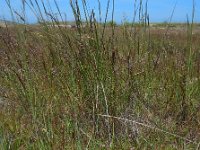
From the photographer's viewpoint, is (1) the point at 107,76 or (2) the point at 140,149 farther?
(1) the point at 107,76

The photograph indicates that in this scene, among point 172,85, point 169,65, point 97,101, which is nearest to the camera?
point 97,101

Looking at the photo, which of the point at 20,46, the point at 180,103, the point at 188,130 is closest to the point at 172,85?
the point at 180,103

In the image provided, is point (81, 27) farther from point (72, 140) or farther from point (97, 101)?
point (72, 140)

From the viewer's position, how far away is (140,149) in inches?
108

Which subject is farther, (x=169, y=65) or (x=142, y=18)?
(x=169, y=65)

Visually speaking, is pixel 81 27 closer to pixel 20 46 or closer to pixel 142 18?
pixel 142 18

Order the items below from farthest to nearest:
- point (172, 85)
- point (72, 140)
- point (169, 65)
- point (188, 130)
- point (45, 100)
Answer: point (169, 65) < point (172, 85) < point (45, 100) < point (188, 130) < point (72, 140)

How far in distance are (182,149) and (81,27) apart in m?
1.24

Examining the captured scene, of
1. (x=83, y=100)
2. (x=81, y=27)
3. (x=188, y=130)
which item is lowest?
(x=188, y=130)

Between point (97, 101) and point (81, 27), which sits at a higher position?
point (81, 27)

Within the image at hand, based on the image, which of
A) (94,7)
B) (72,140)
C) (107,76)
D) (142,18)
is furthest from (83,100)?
(142,18)

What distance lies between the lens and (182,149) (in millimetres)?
2756

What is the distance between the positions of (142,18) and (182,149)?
1370 mm

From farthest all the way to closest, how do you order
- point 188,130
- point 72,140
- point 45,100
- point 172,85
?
1. point 172,85
2. point 45,100
3. point 188,130
4. point 72,140
